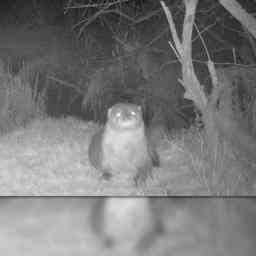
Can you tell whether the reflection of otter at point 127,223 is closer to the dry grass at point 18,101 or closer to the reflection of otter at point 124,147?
the reflection of otter at point 124,147

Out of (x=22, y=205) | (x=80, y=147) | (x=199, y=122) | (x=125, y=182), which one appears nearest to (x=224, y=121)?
(x=199, y=122)

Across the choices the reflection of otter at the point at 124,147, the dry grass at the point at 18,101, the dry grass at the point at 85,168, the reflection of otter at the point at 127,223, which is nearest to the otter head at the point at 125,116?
the reflection of otter at the point at 124,147

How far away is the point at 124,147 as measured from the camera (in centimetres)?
291

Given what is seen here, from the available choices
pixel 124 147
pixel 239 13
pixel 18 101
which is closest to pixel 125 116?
pixel 124 147

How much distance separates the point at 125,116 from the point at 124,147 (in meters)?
0.24

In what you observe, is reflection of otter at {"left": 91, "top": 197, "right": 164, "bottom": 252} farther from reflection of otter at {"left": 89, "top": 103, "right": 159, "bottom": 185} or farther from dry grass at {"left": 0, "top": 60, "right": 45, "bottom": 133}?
dry grass at {"left": 0, "top": 60, "right": 45, "bottom": 133}

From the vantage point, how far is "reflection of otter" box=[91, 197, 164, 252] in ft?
6.30

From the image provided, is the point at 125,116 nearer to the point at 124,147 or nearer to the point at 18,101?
the point at 124,147

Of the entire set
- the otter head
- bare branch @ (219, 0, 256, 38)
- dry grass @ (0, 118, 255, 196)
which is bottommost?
dry grass @ (0, 118, 255, 196)

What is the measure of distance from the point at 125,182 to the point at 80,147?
526 mm

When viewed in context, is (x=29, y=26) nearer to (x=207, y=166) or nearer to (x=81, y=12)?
(x=81, y=12)

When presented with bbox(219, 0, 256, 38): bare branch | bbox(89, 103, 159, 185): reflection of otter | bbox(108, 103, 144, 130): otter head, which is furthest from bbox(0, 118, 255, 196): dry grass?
bbox(219, 0, 256, 38): bare branch

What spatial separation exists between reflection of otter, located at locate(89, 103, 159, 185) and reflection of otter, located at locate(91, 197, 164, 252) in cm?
54

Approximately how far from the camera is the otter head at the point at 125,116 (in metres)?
2.64
